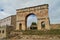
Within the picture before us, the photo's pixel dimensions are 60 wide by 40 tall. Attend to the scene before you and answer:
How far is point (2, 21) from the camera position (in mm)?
47625

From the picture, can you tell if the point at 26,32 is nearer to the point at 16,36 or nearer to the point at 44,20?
the point at 16,36

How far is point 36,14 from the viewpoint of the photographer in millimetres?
27359

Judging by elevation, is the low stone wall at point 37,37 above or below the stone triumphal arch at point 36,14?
below

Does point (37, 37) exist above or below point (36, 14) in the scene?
below

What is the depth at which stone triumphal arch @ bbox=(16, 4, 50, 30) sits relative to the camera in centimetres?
2653

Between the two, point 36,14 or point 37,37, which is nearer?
point 37,37

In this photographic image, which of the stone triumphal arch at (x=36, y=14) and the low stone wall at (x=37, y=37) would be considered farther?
the stone triumphal arch at (x=36, y=14)

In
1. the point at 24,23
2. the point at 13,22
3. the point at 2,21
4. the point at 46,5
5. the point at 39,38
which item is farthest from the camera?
the point at 2,21

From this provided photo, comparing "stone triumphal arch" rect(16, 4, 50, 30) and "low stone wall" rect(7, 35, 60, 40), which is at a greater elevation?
"stone triumphal arch" rect(16, 4, 50, 30)

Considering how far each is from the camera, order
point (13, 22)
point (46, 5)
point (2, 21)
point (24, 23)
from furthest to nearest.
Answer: point (2, 21) → point (13, 22) → point (24, 23) → point (46, 5)

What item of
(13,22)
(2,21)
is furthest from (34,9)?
(2,21)

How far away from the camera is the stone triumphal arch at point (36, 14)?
26.5 meters

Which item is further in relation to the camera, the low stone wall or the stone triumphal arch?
the stone triumphal arch

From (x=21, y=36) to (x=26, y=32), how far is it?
3.37ft
